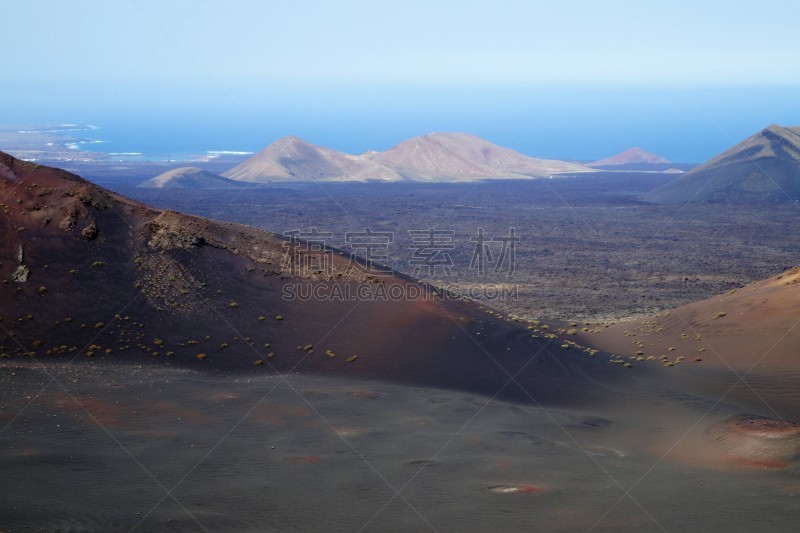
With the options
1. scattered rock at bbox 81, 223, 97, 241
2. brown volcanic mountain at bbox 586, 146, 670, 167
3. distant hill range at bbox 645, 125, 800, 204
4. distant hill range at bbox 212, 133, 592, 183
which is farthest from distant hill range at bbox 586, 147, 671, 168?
scattered rock at bbox 81, 223, 97, 241

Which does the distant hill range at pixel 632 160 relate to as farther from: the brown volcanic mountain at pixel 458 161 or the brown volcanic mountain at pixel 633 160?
the brown volcanic mountain at pixel 458 161

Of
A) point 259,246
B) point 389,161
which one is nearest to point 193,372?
point 259,246

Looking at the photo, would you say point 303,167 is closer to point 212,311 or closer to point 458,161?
point 458,161

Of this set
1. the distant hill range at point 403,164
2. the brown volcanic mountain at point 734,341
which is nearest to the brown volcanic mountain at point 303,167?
the distant hill range at point 403,164

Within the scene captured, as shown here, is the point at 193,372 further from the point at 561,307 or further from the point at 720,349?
the point at 561,307

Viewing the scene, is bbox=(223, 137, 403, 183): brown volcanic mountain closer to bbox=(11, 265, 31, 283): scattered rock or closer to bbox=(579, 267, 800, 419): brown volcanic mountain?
bbox=(579, 267, 800, 419): brown volcanic mountain
